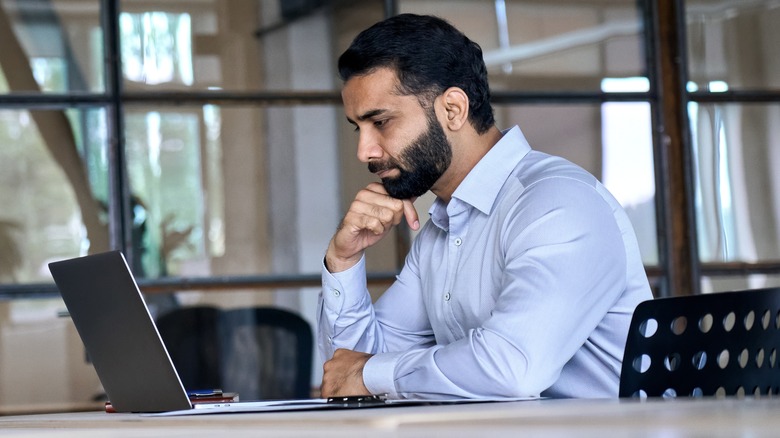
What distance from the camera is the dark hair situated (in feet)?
8.01

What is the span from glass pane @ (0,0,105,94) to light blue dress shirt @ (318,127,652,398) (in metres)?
2.16

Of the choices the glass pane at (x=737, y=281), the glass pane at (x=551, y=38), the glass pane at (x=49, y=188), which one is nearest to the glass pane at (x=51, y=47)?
the glass pane at (x=49, y=188)

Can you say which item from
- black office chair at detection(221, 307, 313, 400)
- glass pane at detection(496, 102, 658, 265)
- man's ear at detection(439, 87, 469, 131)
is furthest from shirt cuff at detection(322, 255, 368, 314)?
glass pane at detection(496, 102, 658, 265)

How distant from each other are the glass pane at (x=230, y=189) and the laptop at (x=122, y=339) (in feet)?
8.02

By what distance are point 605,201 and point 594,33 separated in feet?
9.05

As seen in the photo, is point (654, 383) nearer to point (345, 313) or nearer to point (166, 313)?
point (345, 313)

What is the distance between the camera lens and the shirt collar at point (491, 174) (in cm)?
228

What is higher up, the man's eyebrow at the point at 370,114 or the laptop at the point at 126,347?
the man's eyebrow at the point at 370,114

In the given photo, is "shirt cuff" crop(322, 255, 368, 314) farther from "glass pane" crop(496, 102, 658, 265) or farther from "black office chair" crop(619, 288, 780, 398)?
"glass pane" crop(496, 102, 658, 265)

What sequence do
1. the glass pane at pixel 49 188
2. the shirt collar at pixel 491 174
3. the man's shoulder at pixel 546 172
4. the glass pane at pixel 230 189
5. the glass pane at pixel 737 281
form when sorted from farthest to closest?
the glass pane at pixel 737 281, the glass pane at pixel 230 189, the glass pane at pixel 49 188, the shirt collar at pixel 491 174, the man's shoulder at pixel 546 172

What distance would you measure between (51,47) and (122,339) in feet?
9.27

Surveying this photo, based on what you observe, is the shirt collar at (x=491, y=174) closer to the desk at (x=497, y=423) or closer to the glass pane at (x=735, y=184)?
the desk at (x=497, y=423)

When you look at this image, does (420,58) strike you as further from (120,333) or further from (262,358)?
(262,358)

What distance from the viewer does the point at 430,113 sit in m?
2.48
